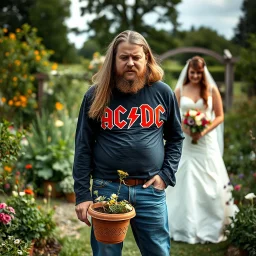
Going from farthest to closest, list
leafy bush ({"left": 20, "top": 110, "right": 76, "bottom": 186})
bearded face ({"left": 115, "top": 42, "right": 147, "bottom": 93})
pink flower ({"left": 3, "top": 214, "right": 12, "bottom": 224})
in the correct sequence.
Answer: leafy bush ({"left": 20, "top": 110, "right": 76, "bottom": 186}) < pink flower ({"left": 3, "top": 214, "right": 12, "bottom": 224}) < bearded face ({"left": 115, "top": 42, "right": 147, "bottom": 93})

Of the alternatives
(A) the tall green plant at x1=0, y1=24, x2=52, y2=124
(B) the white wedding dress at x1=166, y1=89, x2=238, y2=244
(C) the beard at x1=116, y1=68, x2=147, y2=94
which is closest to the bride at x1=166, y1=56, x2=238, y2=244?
(B) the white wedding dress at x1=166, y1=89, x2=238, y2=244

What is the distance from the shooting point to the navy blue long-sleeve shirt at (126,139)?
9.83 ft

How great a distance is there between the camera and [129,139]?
2.99m

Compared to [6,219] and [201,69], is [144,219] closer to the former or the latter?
[6,219]

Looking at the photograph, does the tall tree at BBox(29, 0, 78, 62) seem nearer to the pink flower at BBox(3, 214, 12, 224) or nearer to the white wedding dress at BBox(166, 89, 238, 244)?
the white wedding dress at BBox(166, 89, 238, 244)

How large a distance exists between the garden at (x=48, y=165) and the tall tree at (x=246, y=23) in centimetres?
2053

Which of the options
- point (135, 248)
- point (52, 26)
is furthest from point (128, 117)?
point (52, 26)

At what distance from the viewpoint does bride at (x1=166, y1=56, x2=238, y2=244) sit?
5.54 m

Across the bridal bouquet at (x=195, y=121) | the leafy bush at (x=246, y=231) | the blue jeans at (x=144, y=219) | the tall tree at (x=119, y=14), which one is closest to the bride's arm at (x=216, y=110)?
the bridal bouquet at (x=195, y=121)

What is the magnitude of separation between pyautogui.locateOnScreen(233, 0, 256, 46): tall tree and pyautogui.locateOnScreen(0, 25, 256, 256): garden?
67.3 ft

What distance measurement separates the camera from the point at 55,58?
2855 cm

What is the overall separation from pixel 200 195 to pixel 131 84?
2.96 meters

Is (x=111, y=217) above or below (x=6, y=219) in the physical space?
above

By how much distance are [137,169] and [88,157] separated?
32 cm
